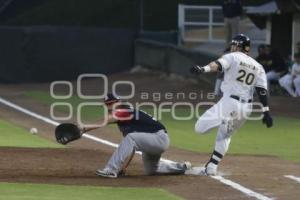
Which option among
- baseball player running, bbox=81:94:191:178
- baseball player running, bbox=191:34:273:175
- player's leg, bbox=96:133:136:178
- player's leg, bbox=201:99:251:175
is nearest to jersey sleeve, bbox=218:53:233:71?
baseball player running, bbox=191:34:273:175

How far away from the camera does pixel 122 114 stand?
34.6 ft

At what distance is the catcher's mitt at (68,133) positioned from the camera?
34.6 ft

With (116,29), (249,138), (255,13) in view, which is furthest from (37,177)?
(116,29)

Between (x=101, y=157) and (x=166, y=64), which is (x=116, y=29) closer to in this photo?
(x=166, y=64)

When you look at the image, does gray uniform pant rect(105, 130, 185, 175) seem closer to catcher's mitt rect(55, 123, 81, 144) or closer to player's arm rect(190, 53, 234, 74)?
catcher's mitt rect(55, 123, 81, 144)

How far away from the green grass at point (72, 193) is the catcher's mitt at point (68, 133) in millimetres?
874

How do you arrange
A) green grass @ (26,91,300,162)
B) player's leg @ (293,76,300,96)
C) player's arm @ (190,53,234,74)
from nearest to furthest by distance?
player's arm @ (190,53,234,74) → green grass @ (26,91,300,162) → player's leg @ (293,76,300,96)

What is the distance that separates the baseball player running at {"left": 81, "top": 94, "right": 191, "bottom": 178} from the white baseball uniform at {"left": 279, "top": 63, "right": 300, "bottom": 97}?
1159 cm

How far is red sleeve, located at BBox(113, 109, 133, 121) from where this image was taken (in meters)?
10.5

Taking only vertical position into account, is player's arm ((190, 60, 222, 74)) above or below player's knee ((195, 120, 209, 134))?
above

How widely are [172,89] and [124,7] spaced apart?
7522 mm

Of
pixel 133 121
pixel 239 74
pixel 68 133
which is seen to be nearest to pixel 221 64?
pixel 239 74

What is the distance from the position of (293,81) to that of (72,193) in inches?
531

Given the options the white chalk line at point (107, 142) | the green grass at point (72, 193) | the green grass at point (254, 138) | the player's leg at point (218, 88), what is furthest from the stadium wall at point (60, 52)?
the green grass at point (72, 193)
